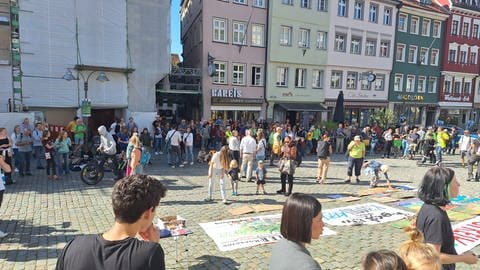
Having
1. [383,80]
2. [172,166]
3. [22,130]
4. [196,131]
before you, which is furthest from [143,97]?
[383,80]

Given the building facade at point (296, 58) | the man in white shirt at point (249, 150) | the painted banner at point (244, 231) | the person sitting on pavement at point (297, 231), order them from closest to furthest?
the person sitting on pavement at point (297, 231)
the painted banner at point (244, 231)
the man in white shirt at point (249, 150)
the building facade at point (296, 58)

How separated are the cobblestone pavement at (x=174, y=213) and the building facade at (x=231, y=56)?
1219cm

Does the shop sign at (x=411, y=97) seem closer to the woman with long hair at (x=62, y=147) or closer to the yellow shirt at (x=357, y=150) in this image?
the yellow shirt at (x=357, y=150)

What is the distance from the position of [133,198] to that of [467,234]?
7.40 meters

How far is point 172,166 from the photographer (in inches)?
550

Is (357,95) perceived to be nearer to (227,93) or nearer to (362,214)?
(227,93)

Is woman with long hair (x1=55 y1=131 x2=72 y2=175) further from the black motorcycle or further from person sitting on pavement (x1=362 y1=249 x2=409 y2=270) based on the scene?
person sitting on pavement (x1=362 y1=249 x2=409 y2=270)

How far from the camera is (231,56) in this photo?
79.8 ft

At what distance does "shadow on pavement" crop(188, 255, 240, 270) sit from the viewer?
516cm

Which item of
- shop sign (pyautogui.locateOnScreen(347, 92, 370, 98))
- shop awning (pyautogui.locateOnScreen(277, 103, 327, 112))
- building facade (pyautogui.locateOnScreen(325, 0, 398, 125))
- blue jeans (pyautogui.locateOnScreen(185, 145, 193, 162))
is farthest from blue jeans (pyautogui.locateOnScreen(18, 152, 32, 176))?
shop sign (pyautogui.locateOnScreen(347, 92, 370, 98))

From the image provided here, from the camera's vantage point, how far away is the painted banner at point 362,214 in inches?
297

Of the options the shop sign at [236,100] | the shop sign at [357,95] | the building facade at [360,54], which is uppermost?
the building facade at [360,54]

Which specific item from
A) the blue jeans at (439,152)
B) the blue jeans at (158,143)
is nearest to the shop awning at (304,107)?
the blue jeans at (158,143)

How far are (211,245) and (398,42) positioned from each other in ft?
107
